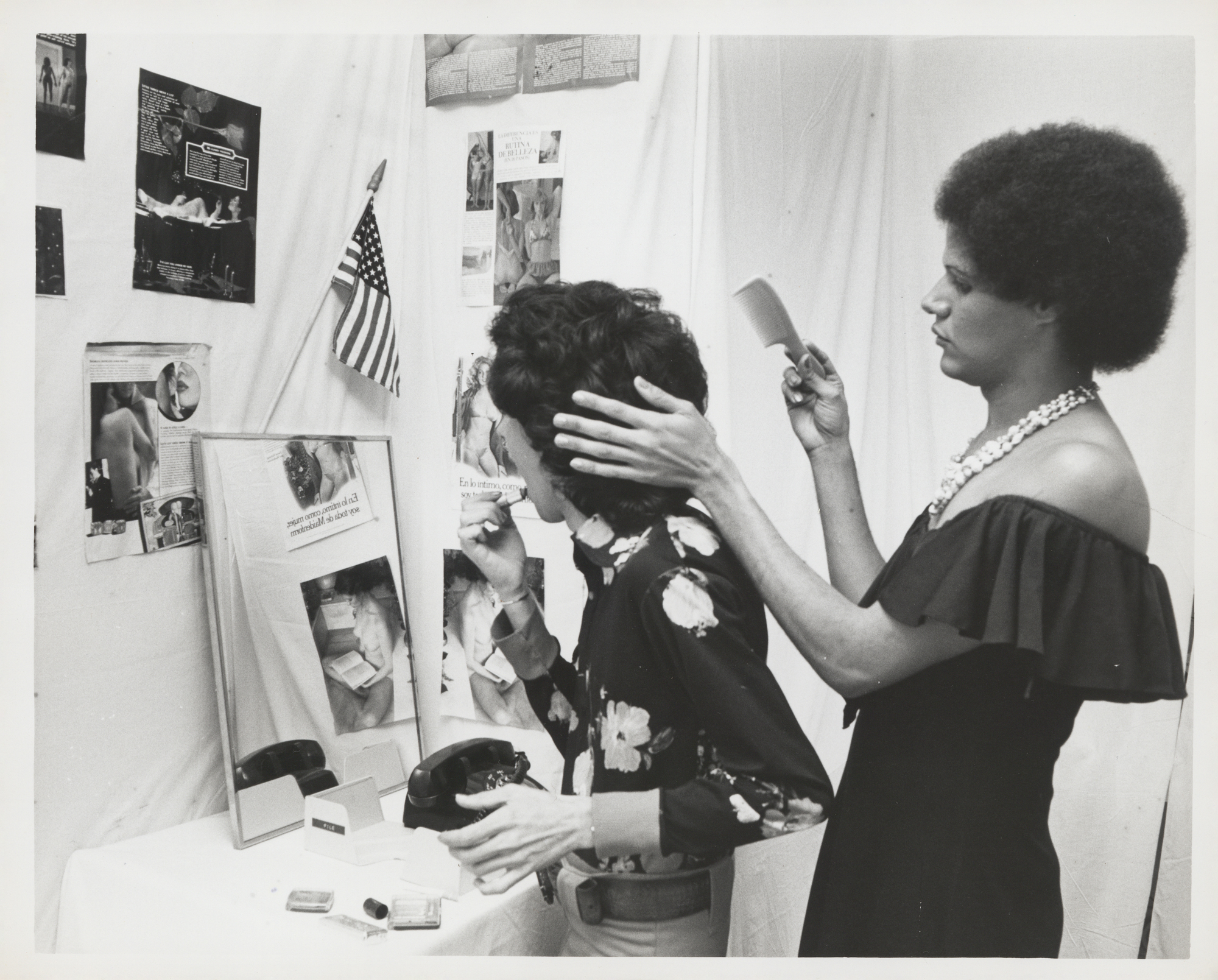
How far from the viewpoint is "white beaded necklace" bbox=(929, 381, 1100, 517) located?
4.59 feet

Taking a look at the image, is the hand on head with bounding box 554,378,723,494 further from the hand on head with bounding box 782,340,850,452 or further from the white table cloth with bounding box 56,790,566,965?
the white table cloth with bounding box 56,790,566,965

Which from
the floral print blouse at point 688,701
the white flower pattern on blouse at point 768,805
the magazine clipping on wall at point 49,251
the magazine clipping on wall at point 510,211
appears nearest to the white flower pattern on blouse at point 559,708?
the floral print blouse at point 688,701

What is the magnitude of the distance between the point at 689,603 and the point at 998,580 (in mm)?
410

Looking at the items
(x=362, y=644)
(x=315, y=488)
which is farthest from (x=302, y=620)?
(x=315, y=488)

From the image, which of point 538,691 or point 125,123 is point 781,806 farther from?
point 125,123

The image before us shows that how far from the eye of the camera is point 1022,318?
143 centimetres

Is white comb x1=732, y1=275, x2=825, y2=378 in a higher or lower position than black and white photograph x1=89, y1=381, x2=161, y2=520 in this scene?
higher

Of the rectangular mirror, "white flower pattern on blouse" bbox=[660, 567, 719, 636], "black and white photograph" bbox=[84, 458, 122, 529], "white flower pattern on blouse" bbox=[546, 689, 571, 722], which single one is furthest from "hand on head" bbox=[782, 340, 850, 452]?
"black and white photograph" bbox=[84, 458, 122, 529]

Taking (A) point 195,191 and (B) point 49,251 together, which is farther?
(A) point 195,191

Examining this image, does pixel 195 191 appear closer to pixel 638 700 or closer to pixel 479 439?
pixel 479 439

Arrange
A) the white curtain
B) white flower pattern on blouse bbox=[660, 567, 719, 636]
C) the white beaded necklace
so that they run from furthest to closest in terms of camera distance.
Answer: the white curtain < the white beaded necklace < white flower pattern on blouse bbox=[660, 567, 719, 636]

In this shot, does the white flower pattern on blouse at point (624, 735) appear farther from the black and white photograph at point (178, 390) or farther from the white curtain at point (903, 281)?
the black and white photograph at point (178, 390)

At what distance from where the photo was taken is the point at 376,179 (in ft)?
6.22

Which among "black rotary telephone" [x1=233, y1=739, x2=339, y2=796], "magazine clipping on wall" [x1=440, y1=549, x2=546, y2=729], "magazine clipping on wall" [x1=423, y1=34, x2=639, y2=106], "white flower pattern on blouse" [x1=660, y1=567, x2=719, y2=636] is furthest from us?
"magazine clipping on wall" [x1=440, y1=549, x2=546, y2=729]
